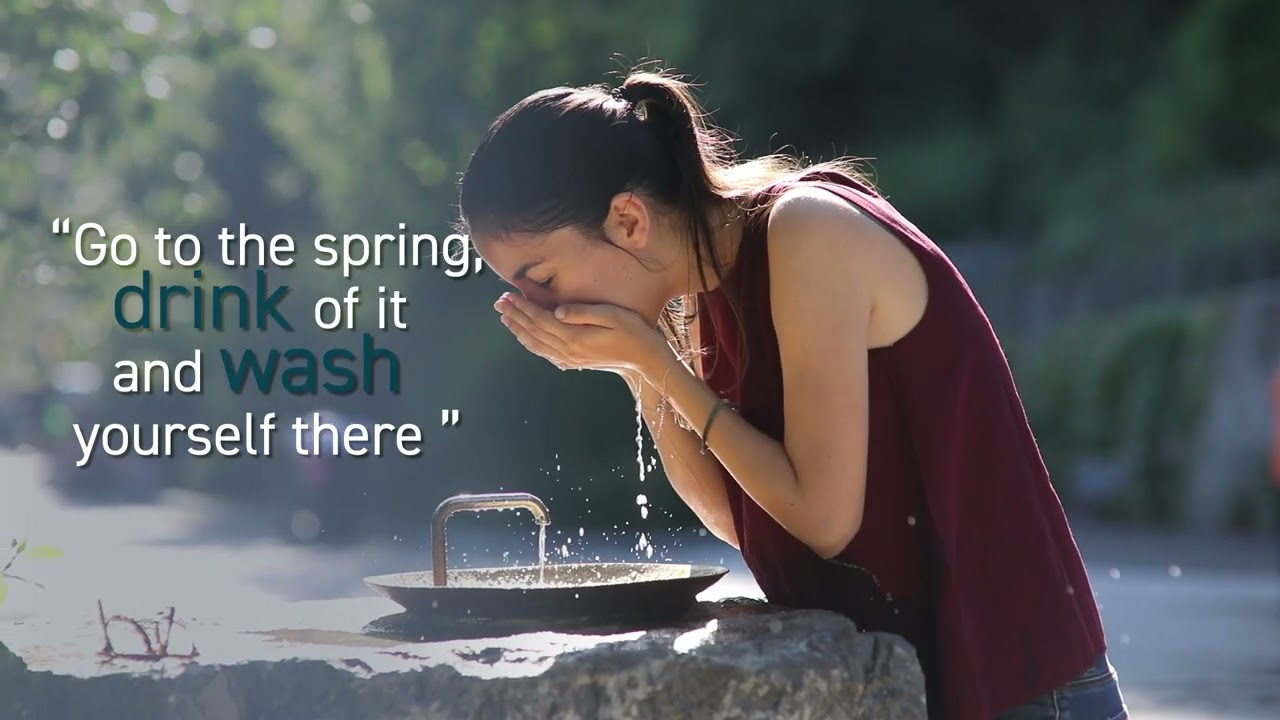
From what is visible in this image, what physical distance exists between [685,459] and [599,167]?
19.2 inches

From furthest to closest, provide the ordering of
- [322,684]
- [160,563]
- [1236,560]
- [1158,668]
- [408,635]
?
[160,563] < [1236,560] < [1158,668] < [408,635] < [322,684]

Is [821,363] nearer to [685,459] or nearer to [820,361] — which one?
[820,361]

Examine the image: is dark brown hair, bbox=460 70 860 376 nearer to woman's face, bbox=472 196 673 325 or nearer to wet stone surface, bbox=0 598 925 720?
woman's face, bbox=472 196 673 325

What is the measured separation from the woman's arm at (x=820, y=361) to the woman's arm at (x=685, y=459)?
0.37 m

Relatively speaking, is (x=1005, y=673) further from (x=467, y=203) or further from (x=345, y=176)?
(x=345, y=176)

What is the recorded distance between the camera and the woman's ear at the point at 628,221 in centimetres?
223

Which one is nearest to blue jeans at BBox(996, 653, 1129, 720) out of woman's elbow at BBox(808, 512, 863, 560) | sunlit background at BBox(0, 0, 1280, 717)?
woman's elbow at BBox(808, 512, 863, 560)

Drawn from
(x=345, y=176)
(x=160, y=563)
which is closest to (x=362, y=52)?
(x=345, y=176)

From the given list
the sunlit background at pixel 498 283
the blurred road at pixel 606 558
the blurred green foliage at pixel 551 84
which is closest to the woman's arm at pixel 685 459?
the blurred road at pixel 606 558

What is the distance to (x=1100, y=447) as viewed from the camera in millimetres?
15047

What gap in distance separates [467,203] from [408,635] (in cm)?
54

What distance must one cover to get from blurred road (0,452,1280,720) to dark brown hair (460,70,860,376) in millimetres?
737

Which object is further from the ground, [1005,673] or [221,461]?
[221,461]

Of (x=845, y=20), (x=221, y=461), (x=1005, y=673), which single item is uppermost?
(x=845, y=20)
